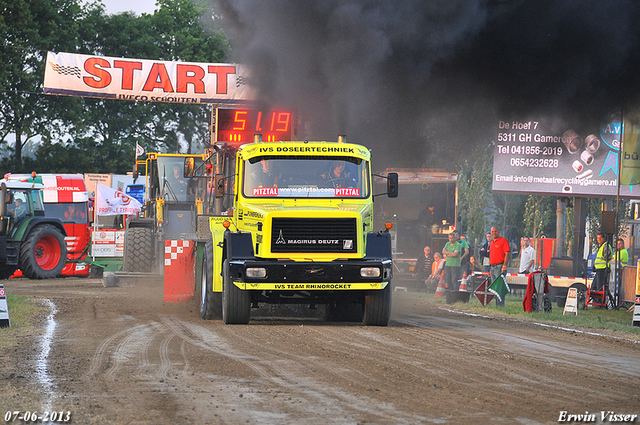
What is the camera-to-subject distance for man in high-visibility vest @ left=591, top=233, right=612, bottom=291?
19402 mm

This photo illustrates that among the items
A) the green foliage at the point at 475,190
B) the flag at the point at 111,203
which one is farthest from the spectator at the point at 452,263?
the green foliage at the point at 475,190

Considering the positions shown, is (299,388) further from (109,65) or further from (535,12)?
(109,65)

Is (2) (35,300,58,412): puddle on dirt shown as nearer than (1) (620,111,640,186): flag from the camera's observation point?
Yes

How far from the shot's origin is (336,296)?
12.1 meters

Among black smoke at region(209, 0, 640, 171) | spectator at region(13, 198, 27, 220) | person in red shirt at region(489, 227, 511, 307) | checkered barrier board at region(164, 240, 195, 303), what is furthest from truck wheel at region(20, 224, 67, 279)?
person in red shirt at region(489, 227, 511, 307)

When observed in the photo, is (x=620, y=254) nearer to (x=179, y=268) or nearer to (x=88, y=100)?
(x=179, y=268)

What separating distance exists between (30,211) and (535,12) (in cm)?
1609

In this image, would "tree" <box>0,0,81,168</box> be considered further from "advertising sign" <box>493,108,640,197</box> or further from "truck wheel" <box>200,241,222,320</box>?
"truck wheel" <box>200,241,222,320</box>

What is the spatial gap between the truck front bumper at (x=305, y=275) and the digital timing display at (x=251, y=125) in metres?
3.50

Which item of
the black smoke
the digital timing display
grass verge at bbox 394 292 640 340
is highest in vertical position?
the black smoke

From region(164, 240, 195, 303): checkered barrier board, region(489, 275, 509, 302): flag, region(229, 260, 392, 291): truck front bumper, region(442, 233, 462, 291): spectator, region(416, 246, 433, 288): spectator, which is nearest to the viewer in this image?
region(229, 260, 392, 291): truck front bumper

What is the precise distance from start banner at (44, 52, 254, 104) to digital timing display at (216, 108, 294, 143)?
1146 cm

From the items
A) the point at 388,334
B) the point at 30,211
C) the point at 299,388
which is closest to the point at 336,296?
the point at 388,334

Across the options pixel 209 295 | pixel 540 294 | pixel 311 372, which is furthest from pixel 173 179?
pixel 311 372
